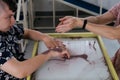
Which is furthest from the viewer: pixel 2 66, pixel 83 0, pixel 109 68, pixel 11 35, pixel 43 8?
pixel 43 8

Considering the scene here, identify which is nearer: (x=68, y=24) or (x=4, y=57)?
(x=4, y=57)

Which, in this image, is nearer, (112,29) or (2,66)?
(2,66)

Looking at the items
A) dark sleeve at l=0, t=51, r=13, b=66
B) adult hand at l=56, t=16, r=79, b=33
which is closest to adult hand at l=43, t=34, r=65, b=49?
adult hand at l=56, t=16, r=79, b=33

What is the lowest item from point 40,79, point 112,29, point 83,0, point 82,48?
point 40,79

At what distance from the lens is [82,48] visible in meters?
1.58

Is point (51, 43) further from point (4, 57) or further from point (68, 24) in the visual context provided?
point (4, 57)

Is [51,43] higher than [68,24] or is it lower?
lower

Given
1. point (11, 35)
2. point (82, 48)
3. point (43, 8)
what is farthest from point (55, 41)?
point (43, 8)

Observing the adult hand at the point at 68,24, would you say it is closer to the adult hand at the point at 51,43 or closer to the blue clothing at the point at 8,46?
the adult hand at the point at 51,43

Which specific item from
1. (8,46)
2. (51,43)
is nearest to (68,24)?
(51,43)

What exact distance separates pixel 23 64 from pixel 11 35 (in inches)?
11.6

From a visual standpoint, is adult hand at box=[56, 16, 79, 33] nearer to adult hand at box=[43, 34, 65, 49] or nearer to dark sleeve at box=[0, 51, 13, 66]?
adult hand at box=[43, 34, 65, 49]

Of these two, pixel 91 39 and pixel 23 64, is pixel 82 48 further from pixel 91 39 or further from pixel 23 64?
→ pixel 23 64

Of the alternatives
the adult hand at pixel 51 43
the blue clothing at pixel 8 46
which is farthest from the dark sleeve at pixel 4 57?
the adult hand at pixel 51 43
